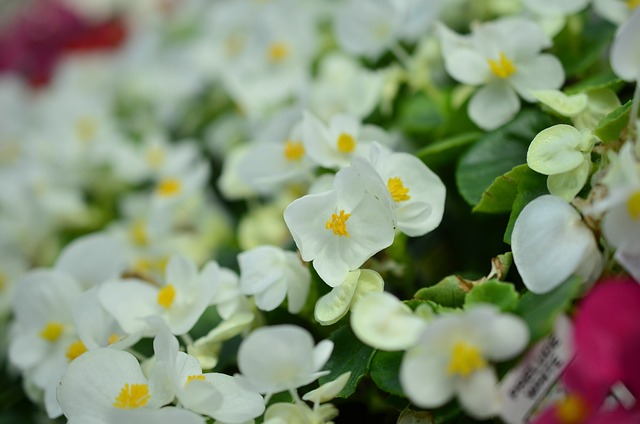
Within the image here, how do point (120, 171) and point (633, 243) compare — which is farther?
point (120, 171)

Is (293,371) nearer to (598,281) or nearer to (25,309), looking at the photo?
(598,281)

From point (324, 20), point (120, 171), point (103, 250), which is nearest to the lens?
point (103, 250)

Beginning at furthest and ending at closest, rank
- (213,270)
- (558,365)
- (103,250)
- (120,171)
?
(120,171) → (103,250) → (213,270) → (558,365)

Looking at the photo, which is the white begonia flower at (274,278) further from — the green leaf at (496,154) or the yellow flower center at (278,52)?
the yellow flower center at (278,52)

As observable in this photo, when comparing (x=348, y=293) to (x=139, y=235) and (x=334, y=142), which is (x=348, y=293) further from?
(x=139, y=235)

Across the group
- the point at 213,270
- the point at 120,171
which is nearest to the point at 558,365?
the point at 213,270

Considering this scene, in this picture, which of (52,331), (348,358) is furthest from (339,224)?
(52,331)

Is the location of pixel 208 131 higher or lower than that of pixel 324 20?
lower
